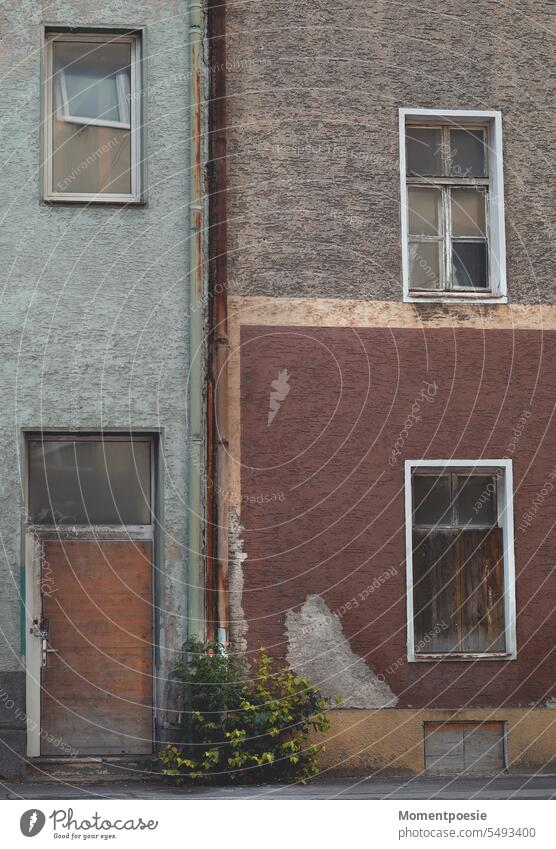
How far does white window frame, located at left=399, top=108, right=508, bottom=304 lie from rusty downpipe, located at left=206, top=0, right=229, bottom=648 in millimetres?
1622

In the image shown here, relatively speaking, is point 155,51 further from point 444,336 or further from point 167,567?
point 167,567

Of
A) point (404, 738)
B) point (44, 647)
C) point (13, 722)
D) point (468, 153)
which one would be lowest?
point (404, 738)

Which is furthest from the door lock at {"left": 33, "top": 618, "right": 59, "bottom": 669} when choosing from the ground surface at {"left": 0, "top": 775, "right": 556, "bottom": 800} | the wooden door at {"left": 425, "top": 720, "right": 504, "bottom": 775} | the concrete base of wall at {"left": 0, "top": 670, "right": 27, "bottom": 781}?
the wooden door at {"left": 425, "top": 720, "right": 504, "bottom": 775}

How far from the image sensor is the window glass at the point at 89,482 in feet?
45.3

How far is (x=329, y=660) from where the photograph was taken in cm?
1387

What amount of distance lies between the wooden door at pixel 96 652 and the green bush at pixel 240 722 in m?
0.51

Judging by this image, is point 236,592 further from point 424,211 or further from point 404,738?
point 424,211

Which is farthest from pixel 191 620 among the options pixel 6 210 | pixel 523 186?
pixel 523 186

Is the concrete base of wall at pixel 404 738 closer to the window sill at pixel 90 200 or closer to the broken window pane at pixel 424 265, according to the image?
the broken window pane at pixel 424 265

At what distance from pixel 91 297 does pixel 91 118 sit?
166 centimetres

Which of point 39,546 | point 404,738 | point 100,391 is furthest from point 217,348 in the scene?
point 404,738

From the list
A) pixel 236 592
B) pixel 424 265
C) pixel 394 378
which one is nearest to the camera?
pixel 236 592

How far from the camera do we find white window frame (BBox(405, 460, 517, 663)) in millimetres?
14016

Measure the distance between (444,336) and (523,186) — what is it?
1.58 m
